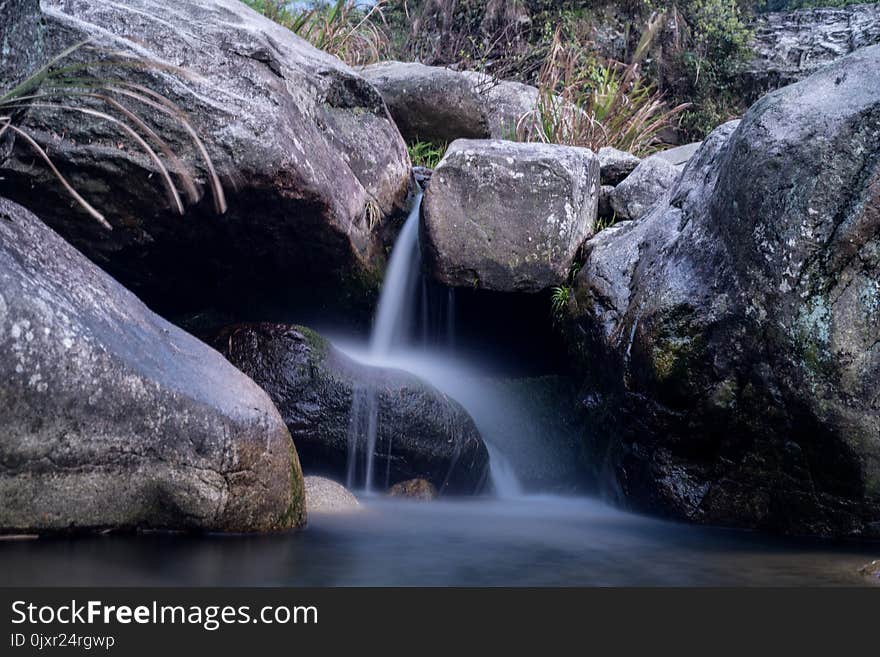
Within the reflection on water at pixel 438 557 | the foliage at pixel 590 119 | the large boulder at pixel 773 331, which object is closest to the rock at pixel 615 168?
the foliage at pixel 590 119

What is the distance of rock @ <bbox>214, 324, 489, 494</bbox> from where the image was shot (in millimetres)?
4848

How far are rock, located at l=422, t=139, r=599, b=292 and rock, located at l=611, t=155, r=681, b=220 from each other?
0.42m

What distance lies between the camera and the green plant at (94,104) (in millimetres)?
2756


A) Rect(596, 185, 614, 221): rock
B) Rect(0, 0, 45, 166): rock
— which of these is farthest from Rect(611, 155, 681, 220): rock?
Rect(0, 0, 45, 166): rock

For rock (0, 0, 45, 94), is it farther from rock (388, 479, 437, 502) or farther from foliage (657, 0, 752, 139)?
foliage (657, 0, 752, 139)

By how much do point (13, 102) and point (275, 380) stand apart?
2.20 metres

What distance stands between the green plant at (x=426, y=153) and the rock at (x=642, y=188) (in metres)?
2.11

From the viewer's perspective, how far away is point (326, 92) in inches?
224

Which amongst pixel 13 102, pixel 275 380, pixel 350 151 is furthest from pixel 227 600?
pixel 350 151

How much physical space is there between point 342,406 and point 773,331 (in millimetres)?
2412

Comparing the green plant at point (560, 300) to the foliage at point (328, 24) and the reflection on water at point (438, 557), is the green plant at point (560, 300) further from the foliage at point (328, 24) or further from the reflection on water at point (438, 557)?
the foliage at point (328, 24)

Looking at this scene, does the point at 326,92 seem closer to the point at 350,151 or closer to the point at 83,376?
the point at 350,151

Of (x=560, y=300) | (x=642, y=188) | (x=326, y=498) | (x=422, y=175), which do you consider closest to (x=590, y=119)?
(x=422, y=175)

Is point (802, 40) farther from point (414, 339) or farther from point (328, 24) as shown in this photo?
point (414, 339)
